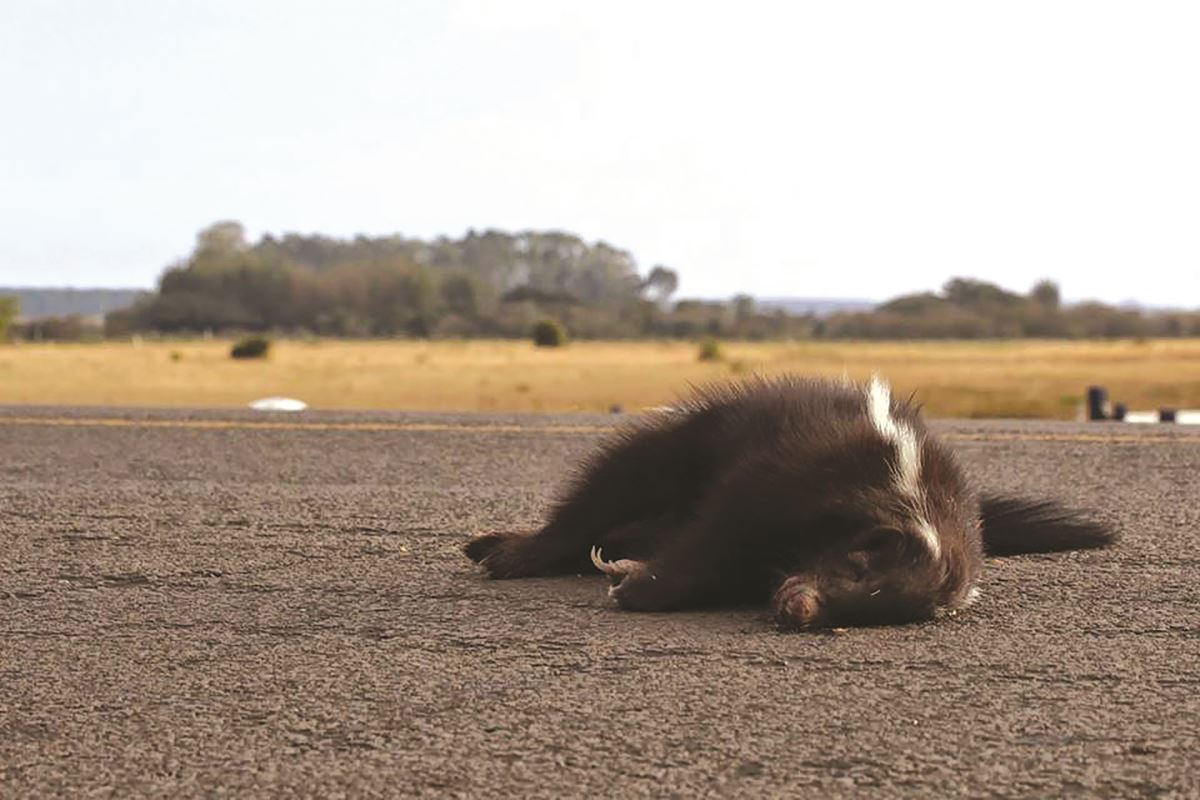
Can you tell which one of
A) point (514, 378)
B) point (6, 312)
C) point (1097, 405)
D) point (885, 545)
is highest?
point (6, 312)

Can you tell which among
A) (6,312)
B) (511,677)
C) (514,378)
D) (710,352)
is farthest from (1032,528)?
(6,312)

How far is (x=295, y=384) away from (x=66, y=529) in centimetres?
3236

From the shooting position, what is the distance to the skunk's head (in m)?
4.54

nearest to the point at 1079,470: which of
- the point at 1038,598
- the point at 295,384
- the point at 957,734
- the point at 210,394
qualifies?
the point at 1038,598

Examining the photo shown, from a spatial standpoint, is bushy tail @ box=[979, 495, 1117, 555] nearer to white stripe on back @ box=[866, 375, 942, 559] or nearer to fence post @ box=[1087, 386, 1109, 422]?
white stripe on back @ box=[866, 375, 942, 559]

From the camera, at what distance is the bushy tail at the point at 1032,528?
608 centimetres

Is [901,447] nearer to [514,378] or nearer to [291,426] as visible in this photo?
[291,426]

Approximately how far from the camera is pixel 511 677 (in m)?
4.12

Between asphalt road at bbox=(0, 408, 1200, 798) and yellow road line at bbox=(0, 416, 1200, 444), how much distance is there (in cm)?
449

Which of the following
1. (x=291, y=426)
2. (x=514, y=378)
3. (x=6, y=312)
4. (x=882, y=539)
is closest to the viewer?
(x=882, y=539)

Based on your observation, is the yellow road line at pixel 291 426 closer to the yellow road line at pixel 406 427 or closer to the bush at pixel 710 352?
the yellow road line at pixel 406 427

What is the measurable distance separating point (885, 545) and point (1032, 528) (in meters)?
1.74

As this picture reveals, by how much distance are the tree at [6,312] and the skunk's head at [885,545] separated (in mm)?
72048

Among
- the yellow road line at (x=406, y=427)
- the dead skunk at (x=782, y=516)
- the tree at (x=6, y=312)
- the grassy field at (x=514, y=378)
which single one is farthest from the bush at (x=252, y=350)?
the dead skunk at (x=782, y=516)
